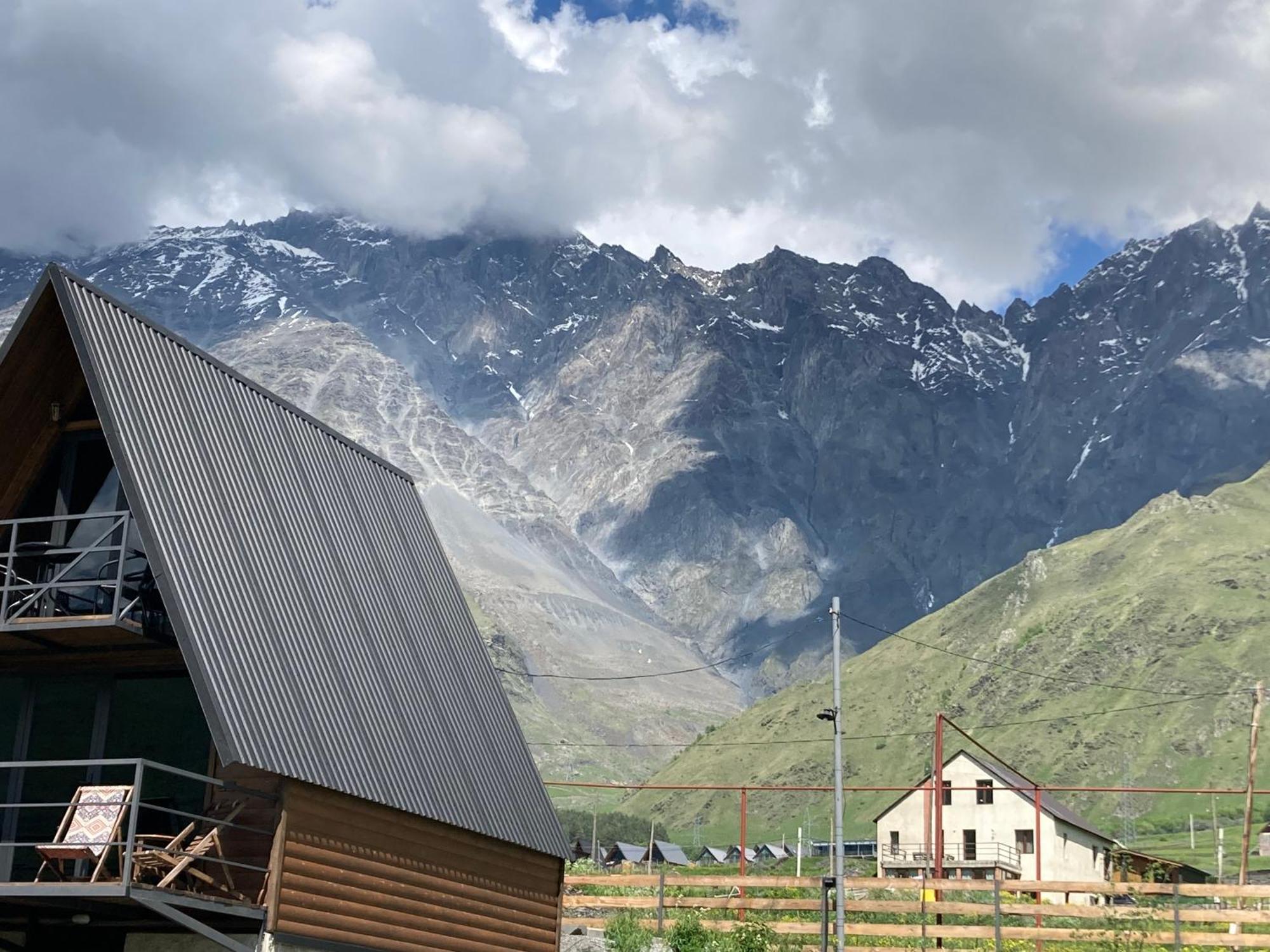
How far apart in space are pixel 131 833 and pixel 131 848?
200 mm

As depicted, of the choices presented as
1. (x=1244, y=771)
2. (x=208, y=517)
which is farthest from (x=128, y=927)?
(x=1244, y=771)

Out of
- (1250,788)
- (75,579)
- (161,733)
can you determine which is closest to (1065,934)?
(1250,788)

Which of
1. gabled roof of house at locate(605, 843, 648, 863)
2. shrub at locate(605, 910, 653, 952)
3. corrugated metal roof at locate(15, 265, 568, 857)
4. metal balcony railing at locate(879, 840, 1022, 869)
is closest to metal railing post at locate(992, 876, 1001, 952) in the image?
shrub at locate(605, 910, 653, 952)

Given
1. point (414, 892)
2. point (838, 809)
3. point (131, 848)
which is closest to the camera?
point (131, 848)

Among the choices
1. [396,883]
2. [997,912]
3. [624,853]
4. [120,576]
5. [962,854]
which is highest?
[624,853]

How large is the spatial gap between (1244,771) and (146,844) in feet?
592

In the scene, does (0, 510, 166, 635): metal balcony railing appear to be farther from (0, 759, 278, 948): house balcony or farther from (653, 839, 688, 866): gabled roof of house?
(653, 839, 688, 866): gabled roof of house

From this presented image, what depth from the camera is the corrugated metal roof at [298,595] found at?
77.3 feet

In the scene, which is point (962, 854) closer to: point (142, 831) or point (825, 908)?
point (825, 908)

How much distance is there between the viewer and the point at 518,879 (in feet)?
104

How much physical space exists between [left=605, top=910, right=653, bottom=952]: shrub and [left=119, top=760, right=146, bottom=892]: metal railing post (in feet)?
54.3

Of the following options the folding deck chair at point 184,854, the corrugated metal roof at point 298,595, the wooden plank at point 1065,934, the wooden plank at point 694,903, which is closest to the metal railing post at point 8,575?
the corrugated metal roof at point 298,595

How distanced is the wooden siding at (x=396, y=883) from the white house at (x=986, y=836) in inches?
2615

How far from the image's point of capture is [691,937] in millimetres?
35062
